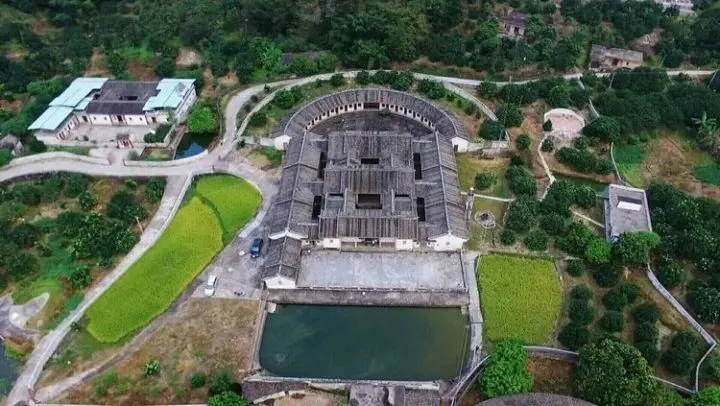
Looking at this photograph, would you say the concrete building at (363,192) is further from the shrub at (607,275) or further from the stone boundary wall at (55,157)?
the stone boundary wall at (55,157)

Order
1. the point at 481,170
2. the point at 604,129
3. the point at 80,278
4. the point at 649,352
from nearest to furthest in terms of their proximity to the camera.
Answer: the point at 649,352, the point at 80,278, the point at 481,170, the point at 604,129

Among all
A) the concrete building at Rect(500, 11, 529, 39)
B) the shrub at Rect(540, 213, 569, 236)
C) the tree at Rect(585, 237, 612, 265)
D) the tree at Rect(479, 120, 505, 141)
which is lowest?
the tree at Rect(585, 237, 612, 265)

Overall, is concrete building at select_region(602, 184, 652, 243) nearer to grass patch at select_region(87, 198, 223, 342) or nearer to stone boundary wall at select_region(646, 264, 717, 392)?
stone boundary wall at select_region(646, 264, 717, 392)

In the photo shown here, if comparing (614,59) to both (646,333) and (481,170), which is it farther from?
(646,333)

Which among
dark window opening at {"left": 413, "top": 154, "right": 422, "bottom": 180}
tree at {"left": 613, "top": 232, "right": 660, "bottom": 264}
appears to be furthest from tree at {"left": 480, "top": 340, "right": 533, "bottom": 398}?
dark window opening at {"left": 413, "top": 154, "right": 422, "bottom": 180}

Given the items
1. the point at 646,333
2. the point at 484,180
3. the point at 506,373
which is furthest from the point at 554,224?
the point at 506,373

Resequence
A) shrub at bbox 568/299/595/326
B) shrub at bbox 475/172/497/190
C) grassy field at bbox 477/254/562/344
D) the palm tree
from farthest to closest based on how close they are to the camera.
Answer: the palm tree → shrub at bbox 475/172/497/190 → grassy field at bbox 477/254/562/344 → shrub at bbox 568/299/595/326
